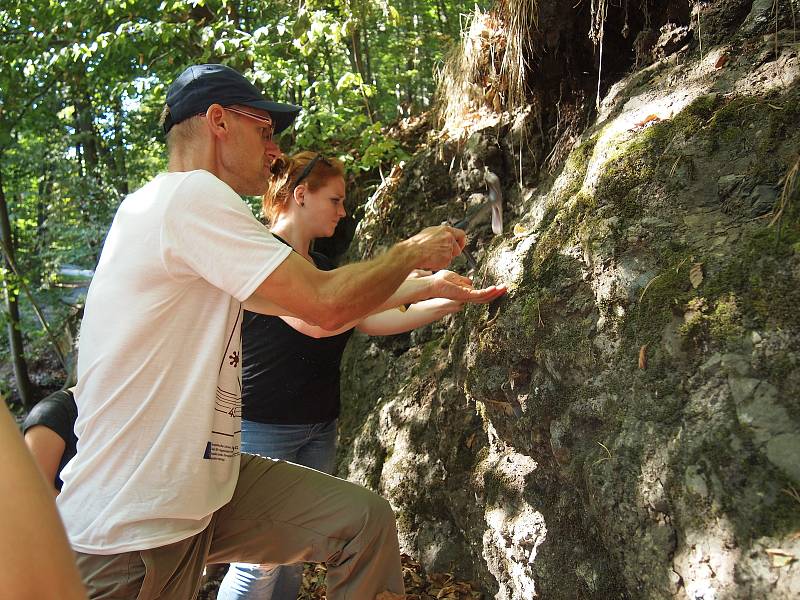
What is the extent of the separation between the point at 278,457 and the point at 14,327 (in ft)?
31.9

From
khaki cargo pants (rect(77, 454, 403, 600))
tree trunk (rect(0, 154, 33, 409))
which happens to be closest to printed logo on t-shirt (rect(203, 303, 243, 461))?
khaki cargo pants (rect(77, 454, 403, 600))

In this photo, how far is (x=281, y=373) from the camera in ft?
12.9

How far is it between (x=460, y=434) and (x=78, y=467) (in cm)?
245

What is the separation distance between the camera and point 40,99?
1166cm

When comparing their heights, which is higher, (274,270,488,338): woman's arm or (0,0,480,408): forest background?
(0,0,480,408): forest background

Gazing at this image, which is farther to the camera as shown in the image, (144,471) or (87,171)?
(87,171)

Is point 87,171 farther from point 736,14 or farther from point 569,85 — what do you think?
point 736,14

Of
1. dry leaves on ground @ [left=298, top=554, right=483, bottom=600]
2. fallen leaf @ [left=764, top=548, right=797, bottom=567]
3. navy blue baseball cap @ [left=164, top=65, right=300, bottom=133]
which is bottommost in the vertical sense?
dry leaves on ground @ [left=298, top=554, right=483, bottom=600]

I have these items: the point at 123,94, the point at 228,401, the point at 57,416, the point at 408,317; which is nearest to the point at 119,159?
the point at 123,94

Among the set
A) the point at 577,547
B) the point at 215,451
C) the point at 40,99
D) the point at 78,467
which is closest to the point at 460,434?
the point at 577,547

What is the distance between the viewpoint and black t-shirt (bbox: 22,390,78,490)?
3.73 metres

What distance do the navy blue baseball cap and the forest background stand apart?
11.8ft

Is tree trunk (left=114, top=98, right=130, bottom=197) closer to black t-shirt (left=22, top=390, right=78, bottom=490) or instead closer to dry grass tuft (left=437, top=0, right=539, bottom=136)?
dry grass tuft (left=437, top=0, right=539, bottom=136)

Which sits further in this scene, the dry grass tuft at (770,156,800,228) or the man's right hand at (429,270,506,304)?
the man's right hand at (429,270,506,304)
